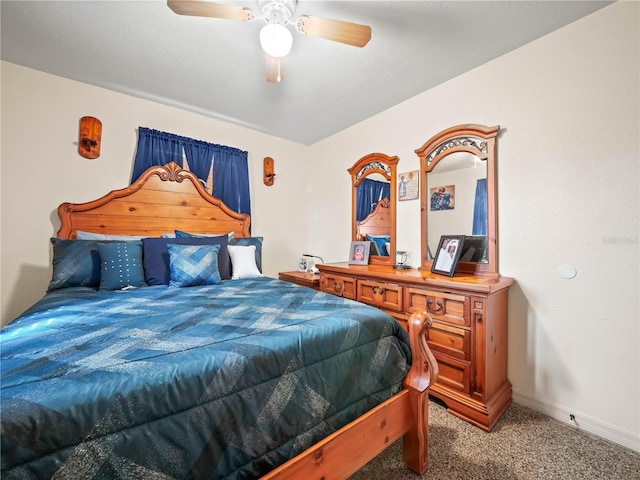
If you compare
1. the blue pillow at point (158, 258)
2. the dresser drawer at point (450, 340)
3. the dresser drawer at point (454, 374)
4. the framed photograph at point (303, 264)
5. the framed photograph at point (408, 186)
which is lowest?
the dresser drawer at point (454, 374)

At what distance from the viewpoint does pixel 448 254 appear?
2098 millimetres

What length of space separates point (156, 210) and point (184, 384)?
2453 millimetres

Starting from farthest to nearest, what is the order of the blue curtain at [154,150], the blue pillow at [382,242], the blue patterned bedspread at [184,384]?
the blue pillow at [382,242]
the blue curtain at [154,150]
the blue patterned bedspread at [184,384]

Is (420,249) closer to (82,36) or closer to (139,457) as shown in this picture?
(139,457)

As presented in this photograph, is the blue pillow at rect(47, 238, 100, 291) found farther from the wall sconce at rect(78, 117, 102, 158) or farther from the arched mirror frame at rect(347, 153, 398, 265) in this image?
the arched mirror frame at rect(347, 153, 398, 265)

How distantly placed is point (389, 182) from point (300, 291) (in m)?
1.60

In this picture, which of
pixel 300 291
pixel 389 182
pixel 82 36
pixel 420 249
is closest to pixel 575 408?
pixel 420 249

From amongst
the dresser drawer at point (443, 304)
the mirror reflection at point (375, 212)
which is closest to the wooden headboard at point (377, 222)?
the mirror reflection at point (375, 212)

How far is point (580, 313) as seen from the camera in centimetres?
165

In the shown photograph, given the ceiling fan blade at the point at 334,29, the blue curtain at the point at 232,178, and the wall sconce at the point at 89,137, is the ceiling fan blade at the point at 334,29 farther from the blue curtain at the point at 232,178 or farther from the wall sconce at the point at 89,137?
the wall sconce at the point at 89,137

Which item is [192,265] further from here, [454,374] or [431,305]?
[454,374]

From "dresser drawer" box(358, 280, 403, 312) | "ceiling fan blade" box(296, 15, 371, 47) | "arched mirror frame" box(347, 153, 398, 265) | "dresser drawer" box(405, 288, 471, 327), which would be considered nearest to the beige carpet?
Result: "dresser drawer" box(405, 288, 471, 327)

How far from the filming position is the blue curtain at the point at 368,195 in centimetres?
283

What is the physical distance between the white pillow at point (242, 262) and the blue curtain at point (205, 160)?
81 centimetres
